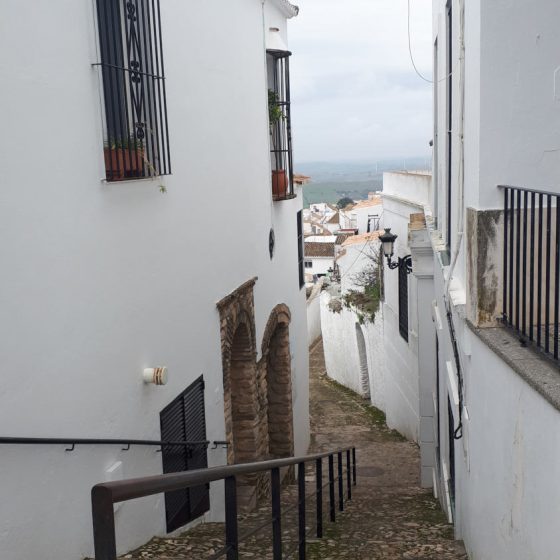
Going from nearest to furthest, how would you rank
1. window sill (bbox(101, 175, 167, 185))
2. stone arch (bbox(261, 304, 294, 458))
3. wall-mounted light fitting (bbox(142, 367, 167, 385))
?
window sill (bbox(101, 175, 167, 185)) < wall-mounted light fitting (bbox(142, 367, 167, 385)) < stone arch (bbox(261, 304, 294, 458))

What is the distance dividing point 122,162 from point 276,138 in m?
6.70

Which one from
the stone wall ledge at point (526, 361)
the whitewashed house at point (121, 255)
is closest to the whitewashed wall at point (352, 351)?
the whitewashed house at point (121, 255)

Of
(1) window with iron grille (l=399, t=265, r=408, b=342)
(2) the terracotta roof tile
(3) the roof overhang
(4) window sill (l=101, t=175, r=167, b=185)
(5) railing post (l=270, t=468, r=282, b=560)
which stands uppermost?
(3) the roof overhang

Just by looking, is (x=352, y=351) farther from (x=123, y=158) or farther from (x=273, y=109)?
(x=123, y=158)

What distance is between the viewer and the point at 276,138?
1216 centimetres

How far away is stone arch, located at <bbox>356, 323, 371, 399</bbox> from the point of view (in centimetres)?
2094

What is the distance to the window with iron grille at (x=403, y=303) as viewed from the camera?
14.2 m

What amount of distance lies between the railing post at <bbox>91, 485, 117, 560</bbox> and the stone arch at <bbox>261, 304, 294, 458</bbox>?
35.3 ft

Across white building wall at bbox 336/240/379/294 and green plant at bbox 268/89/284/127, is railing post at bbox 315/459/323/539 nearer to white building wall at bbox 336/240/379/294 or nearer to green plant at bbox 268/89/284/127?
green plant at bbox 268/89/284/127

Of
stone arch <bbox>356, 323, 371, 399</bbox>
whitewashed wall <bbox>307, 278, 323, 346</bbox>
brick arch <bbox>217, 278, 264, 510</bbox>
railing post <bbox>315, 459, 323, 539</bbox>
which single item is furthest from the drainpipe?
whitewashed wall <bbox>307, 278, 323, 346</bbox>

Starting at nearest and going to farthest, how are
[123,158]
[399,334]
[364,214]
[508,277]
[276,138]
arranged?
[508,277] < [123,158] < [276,138] < [399,334] < [364,214]

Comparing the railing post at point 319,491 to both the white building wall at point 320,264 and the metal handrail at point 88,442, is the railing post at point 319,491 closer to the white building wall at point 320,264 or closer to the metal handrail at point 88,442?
the metal handrail at point 88,442

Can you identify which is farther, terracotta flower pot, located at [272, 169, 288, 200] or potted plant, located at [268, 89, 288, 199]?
terracotta flower pot, located at [272, 169, 288, 200]

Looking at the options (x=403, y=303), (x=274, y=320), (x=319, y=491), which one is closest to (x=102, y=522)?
(x=319, y=491)
